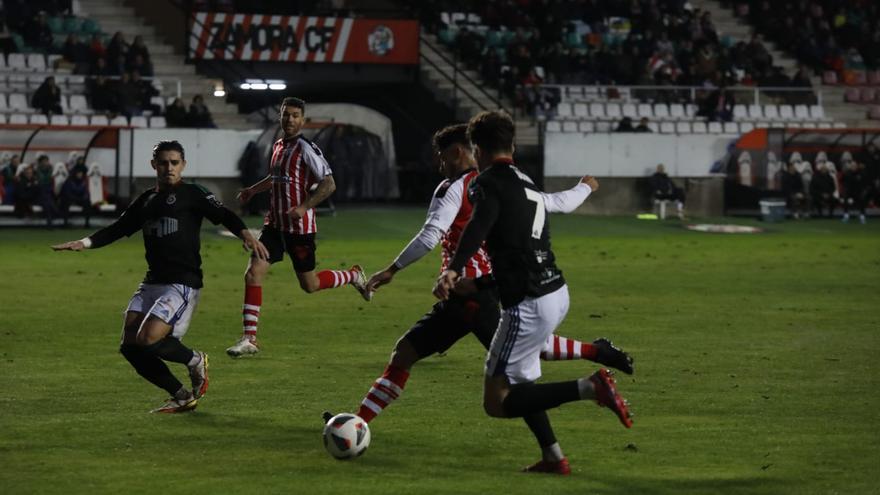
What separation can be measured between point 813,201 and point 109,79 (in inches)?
686

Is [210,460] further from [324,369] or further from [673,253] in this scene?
[673,253]

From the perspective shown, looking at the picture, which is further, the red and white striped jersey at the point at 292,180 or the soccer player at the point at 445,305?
the red and white striped jersey at the point at 292,180

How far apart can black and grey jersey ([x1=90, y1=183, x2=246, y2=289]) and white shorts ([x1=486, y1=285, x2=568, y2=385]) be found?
302 cm

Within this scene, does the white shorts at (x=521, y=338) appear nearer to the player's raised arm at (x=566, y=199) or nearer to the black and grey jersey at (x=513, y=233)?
the black and grey jersey at (x=513, y=233)

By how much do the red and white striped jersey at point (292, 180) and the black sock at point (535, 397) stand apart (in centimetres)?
648

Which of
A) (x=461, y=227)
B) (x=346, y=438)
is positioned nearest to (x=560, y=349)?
(x=461, y=227)

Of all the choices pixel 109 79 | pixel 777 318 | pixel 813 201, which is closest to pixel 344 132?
pixel 109 79

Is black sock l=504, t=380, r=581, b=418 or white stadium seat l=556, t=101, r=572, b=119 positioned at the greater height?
white stadium seat l=556, t=101, r=572, b=119

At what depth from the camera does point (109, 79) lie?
36656mm

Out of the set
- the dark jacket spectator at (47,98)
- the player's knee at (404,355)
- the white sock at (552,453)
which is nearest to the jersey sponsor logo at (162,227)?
the player's knee at (404,355)

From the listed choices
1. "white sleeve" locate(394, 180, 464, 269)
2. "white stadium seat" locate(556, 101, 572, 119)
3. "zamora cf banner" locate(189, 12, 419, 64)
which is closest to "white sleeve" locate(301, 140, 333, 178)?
"white sleeve" locate(394, 180, 464, 269)

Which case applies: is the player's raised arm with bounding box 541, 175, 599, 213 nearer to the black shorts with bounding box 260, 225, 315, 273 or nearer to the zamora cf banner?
the black shorts with bounding box 260, 225, 315, 273

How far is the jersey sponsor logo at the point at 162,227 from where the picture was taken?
11.0 metres

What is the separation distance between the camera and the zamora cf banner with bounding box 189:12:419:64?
40.6 m
